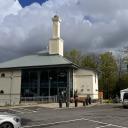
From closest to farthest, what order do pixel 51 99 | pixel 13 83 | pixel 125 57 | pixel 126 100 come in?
1. pixel 126 100
2. pixel 51 99
3. pixel 13 83
4. pixel 125 57

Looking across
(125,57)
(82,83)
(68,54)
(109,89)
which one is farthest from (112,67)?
(82,83)

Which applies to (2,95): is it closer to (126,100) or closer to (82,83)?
(82,83)

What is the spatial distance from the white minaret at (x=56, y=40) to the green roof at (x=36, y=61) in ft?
4.15

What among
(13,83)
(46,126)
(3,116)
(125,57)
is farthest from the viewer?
(125,57)

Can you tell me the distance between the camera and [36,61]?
57094mm

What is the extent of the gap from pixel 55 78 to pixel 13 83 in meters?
7.51

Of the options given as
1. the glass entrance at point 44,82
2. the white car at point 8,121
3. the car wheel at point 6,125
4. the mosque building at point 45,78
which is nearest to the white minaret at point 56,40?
the mosque building at point 45,78

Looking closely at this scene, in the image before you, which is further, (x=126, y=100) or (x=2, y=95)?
(x=2, y=95)

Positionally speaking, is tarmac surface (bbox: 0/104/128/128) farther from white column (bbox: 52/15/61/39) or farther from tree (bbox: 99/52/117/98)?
tree (bbox: 99/52/117/98)

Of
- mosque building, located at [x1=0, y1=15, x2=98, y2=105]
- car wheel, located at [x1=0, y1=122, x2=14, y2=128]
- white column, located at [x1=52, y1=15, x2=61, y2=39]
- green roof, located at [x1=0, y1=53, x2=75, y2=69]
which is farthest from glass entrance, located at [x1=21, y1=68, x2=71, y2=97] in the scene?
car wheel, located at [x1=0, y1=122, x2=14, y2=128]

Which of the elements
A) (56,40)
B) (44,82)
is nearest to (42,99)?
(44,82)

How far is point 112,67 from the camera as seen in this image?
80812 millimetres

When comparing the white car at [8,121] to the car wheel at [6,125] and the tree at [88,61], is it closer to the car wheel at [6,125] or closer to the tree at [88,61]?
the car wheel at [6,125]

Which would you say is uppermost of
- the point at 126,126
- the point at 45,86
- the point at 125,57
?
the point at 125,57
